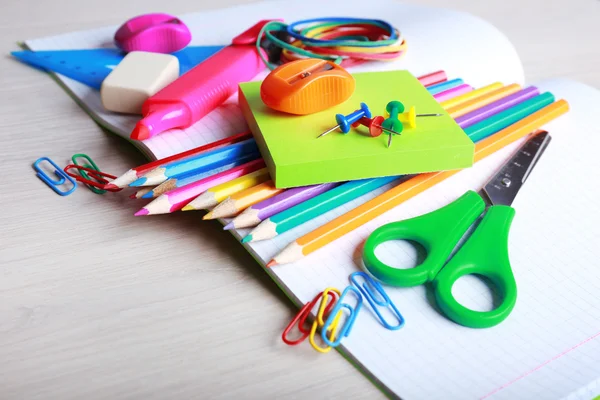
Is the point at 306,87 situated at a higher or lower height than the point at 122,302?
higher

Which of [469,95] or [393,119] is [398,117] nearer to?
[393,119]

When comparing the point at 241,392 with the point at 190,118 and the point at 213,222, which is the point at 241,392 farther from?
the point at 190,118

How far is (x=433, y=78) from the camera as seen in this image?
0.80 m

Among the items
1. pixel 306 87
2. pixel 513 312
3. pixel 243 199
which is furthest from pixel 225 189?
pixel 513 312

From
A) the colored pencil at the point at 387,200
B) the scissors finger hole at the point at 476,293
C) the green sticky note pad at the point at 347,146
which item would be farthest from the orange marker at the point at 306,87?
the scissors finger hole at the point at 476,293

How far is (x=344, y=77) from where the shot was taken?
2.13 feet

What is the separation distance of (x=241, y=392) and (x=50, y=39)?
628 mm

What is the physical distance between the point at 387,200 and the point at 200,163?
174 mm

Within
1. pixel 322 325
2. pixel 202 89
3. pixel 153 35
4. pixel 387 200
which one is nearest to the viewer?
pixel 322 325

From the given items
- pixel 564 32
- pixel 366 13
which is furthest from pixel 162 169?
pixel 564 32

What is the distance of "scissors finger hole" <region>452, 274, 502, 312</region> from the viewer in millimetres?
514

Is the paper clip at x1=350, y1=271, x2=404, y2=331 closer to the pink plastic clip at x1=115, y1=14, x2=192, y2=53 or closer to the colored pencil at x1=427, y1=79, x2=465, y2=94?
the colored pencil at x1=427, y1=79, x2=465, y2=94

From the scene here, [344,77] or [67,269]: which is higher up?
[344,77]

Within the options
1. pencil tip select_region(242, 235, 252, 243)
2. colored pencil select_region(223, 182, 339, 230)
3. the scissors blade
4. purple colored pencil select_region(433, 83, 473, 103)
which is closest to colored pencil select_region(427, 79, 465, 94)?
purple colored pencil select_region(433, 83, 473, 103)
